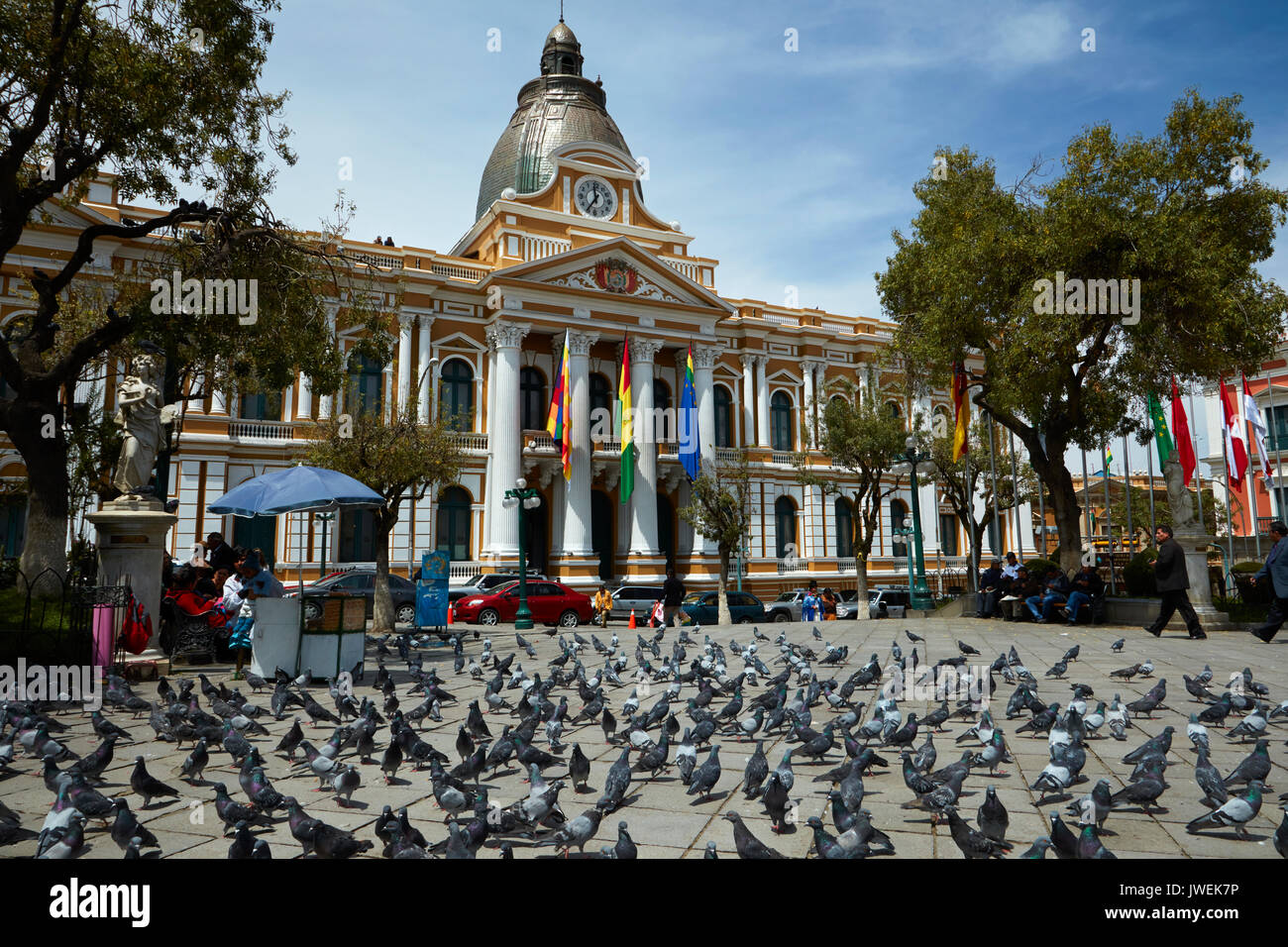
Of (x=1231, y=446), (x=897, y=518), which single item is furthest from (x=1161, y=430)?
(x=897, y=518)

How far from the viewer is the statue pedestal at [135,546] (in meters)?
9.91

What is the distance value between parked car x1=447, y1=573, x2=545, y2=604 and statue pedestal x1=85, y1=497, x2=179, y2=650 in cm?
1295

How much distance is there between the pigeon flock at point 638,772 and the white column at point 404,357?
22112 millimetres

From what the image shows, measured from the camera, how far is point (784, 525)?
3609 cm

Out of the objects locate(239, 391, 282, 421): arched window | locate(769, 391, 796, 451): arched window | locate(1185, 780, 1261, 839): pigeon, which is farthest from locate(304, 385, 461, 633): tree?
locate(769, 391, 796, 451): arched window

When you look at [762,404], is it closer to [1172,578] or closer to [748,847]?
[1172,578]

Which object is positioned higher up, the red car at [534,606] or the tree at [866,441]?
the tree at [866,441]

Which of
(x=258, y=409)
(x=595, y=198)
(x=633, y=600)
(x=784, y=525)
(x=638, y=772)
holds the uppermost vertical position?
(x=595, y=198)

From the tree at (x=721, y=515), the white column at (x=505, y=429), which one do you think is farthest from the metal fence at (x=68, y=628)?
the white column at (x=505, y=429)

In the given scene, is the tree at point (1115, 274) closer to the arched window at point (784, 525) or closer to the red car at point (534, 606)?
the red car at point (534, 606)

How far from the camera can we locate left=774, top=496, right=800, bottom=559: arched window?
116 ft

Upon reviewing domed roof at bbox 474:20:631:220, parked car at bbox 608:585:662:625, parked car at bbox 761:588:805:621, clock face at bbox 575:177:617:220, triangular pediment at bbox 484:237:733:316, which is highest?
domed roof at bbox 474:20:631:220

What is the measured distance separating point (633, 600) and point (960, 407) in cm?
1138

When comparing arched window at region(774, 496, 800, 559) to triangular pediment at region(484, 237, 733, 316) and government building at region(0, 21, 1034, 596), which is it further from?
triangular pediment at region(484, 237, 733, 316)
